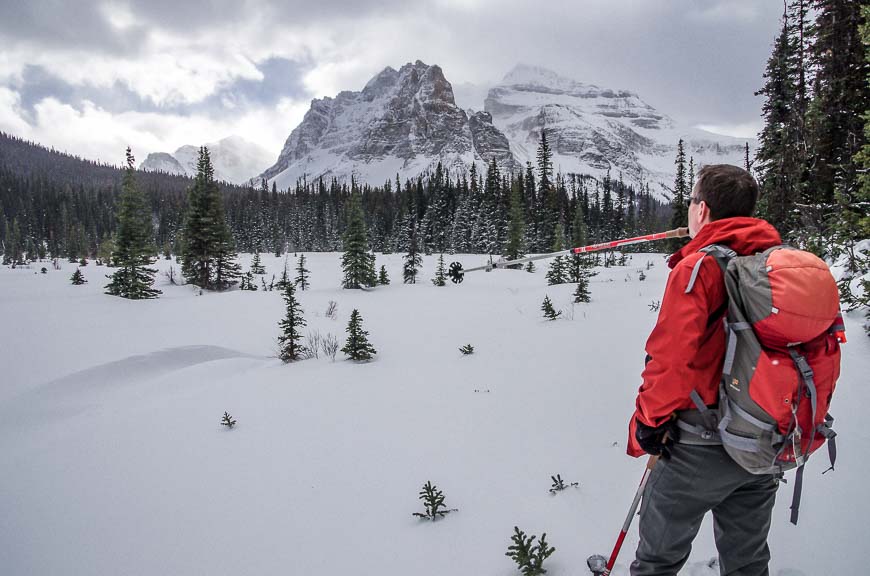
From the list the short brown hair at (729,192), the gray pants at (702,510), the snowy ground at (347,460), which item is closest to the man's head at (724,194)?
the short brown hair at (729,192)

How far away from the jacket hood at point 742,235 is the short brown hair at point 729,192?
90 mm

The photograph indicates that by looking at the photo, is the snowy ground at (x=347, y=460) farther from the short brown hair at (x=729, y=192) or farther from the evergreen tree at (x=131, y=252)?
the evergreen tree at (x=131, y=252)

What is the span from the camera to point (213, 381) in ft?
30.4

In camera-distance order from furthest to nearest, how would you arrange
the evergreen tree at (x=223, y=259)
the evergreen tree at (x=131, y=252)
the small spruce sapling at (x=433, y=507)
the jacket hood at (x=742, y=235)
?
the evergreen tree at (x=223, y=259) < the evergreen tree at (x=131, y=252) < the small spruce sapling at (x=433, y=507) < the jacket hood at (x=742, y=235)

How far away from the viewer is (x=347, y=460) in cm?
546

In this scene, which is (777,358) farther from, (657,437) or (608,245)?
(608,245)

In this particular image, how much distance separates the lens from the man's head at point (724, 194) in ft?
7.78

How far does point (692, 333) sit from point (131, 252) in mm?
25313

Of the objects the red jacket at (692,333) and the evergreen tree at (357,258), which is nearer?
the red jacket at (692,333)

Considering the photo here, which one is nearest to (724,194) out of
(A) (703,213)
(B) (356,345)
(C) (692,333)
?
(A) (703,213)

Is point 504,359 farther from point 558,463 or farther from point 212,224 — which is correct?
point 212,224

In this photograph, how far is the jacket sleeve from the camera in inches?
81.5

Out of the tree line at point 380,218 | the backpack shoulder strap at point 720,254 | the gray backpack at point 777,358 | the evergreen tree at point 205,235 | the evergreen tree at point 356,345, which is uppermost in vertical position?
the tree line at point 380,218

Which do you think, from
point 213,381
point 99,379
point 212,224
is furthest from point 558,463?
point 212,224
